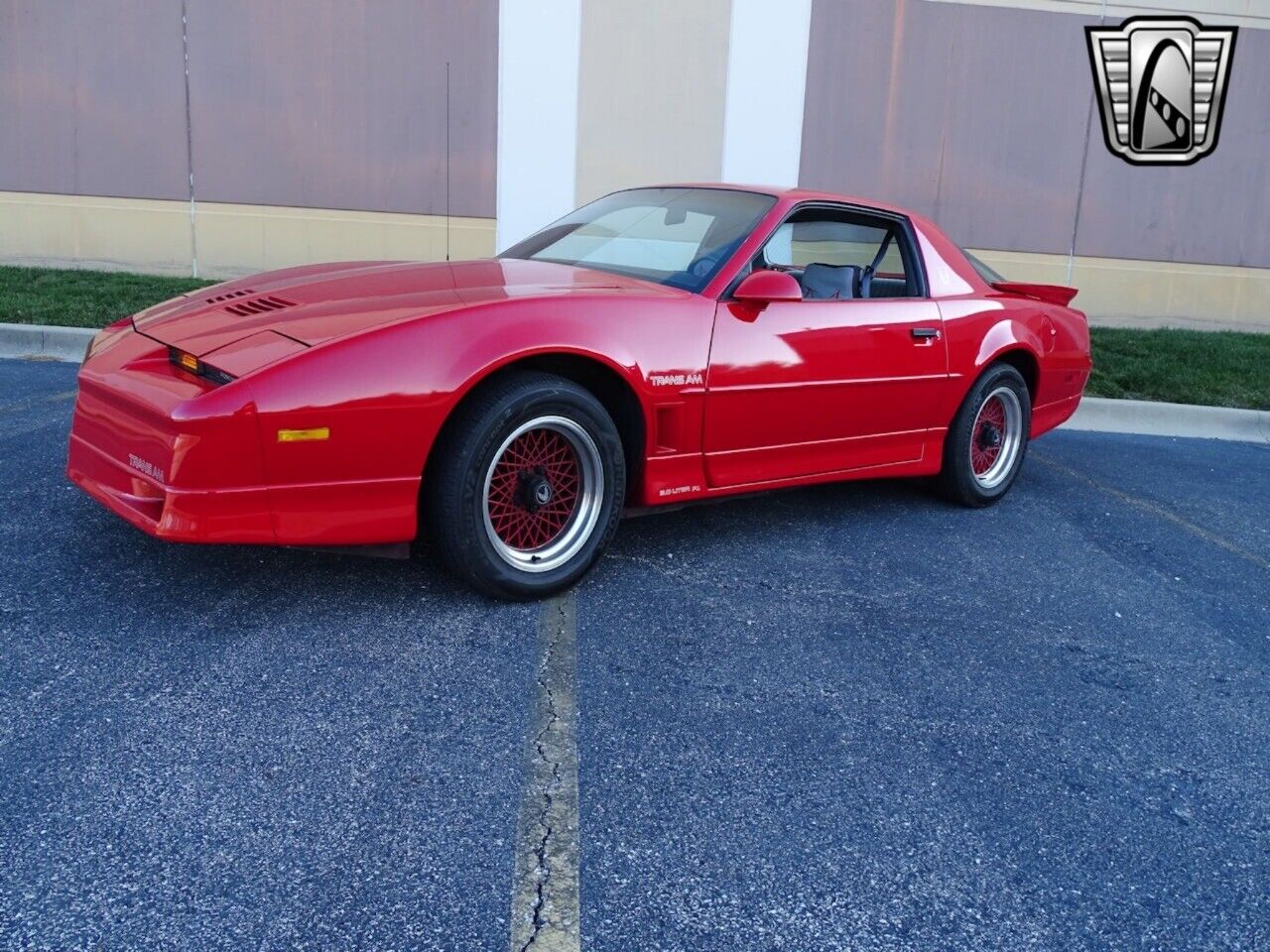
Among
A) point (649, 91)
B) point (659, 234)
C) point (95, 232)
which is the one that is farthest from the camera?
point (649, 91)

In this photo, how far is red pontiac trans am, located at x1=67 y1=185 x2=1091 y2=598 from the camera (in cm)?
307

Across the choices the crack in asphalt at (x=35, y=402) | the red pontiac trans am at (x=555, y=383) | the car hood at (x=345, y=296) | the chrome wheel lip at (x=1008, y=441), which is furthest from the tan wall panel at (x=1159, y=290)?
the crack in asphalt at (x=35, y=402)

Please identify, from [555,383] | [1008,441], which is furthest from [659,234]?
[1008,441]

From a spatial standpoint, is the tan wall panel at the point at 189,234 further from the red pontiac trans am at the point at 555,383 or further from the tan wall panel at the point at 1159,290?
the red pontiac trans am at the point at 555,383

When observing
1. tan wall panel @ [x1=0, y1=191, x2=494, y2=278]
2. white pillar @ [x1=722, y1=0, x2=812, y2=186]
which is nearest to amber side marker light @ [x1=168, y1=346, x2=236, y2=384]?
tan wall panel @ [x1=0, y1=191, x2=494, y2=278]

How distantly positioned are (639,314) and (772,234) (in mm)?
822

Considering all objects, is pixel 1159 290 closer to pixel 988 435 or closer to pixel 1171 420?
pixel 1171 420

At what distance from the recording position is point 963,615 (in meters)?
3.83

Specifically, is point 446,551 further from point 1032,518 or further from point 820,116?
point 820,116

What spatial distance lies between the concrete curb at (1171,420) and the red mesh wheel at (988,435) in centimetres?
256

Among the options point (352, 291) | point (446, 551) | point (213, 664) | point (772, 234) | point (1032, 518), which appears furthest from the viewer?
point (1032, 518)

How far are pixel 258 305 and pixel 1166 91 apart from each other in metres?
10.5

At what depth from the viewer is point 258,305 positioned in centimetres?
358

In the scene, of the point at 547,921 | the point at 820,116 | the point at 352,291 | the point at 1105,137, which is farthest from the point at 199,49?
the point at 547,921
